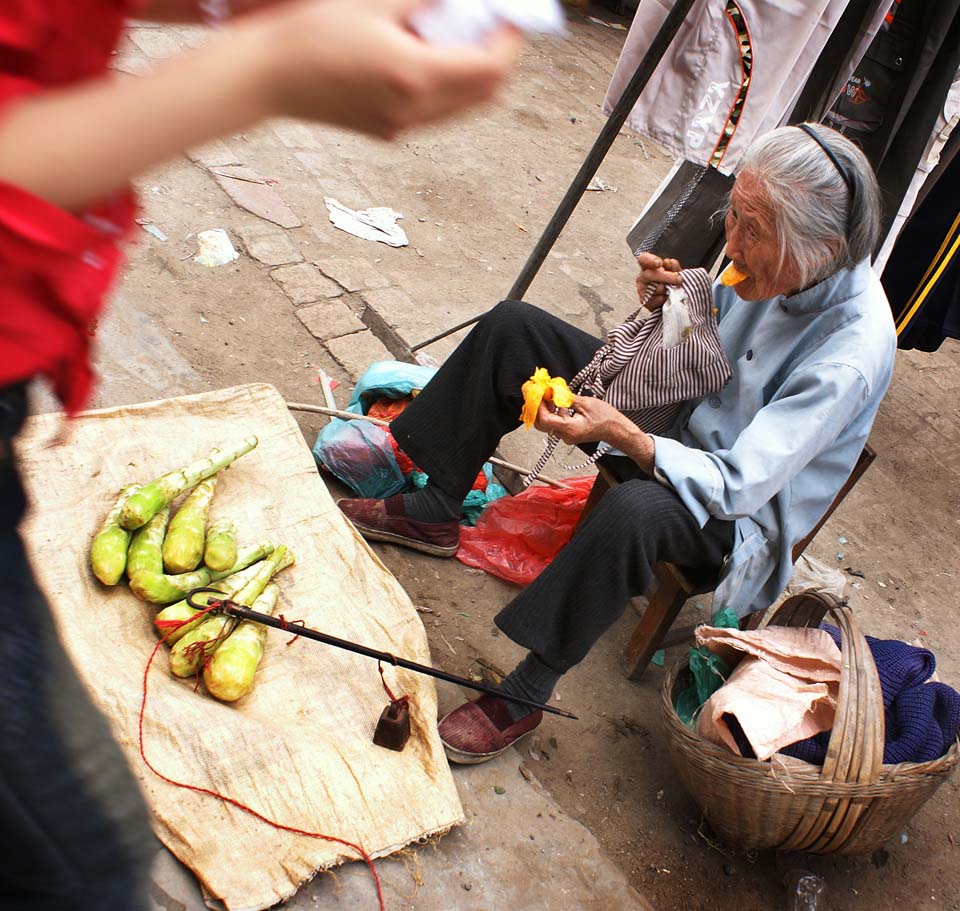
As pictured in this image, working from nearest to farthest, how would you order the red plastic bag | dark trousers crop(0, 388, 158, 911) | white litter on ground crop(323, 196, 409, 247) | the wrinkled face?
dark trousers crop(0, 388, 158, 911) < the wrinkled face < the red plastic bag < white litter on ground crop(323, 196, 409, 247)

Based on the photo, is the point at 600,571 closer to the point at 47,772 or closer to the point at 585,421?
the point at 585,421

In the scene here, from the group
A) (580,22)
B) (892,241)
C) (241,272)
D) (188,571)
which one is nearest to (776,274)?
(892,241)

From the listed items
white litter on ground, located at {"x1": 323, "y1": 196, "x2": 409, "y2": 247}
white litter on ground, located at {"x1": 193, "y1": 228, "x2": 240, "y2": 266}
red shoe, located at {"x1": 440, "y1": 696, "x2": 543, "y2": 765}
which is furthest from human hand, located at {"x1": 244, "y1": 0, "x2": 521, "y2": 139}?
white litter on ground, located at {"x1": 323, "y1": 196, "x2": 409, "y2": 247}

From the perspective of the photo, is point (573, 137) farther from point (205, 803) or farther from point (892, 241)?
point (205, 803)

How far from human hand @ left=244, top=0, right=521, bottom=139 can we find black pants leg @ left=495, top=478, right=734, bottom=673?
176cm

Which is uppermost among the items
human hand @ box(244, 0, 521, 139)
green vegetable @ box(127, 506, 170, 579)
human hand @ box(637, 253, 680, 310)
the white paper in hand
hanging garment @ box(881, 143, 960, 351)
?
the white paper in hand

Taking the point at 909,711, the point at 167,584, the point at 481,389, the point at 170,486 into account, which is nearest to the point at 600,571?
the point at 481,389

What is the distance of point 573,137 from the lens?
6871 mm

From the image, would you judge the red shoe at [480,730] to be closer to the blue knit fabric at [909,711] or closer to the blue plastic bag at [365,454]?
the blue knit fabric at [909,711]

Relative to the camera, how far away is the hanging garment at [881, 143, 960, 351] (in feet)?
11.5

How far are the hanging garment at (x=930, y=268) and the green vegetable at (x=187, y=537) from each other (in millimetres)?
2710

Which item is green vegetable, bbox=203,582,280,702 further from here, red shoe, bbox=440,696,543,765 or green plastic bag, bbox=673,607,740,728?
green plastic bag, bbox=673,607,740,728

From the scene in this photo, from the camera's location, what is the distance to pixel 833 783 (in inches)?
85.6

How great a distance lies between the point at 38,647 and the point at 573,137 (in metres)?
6.57
